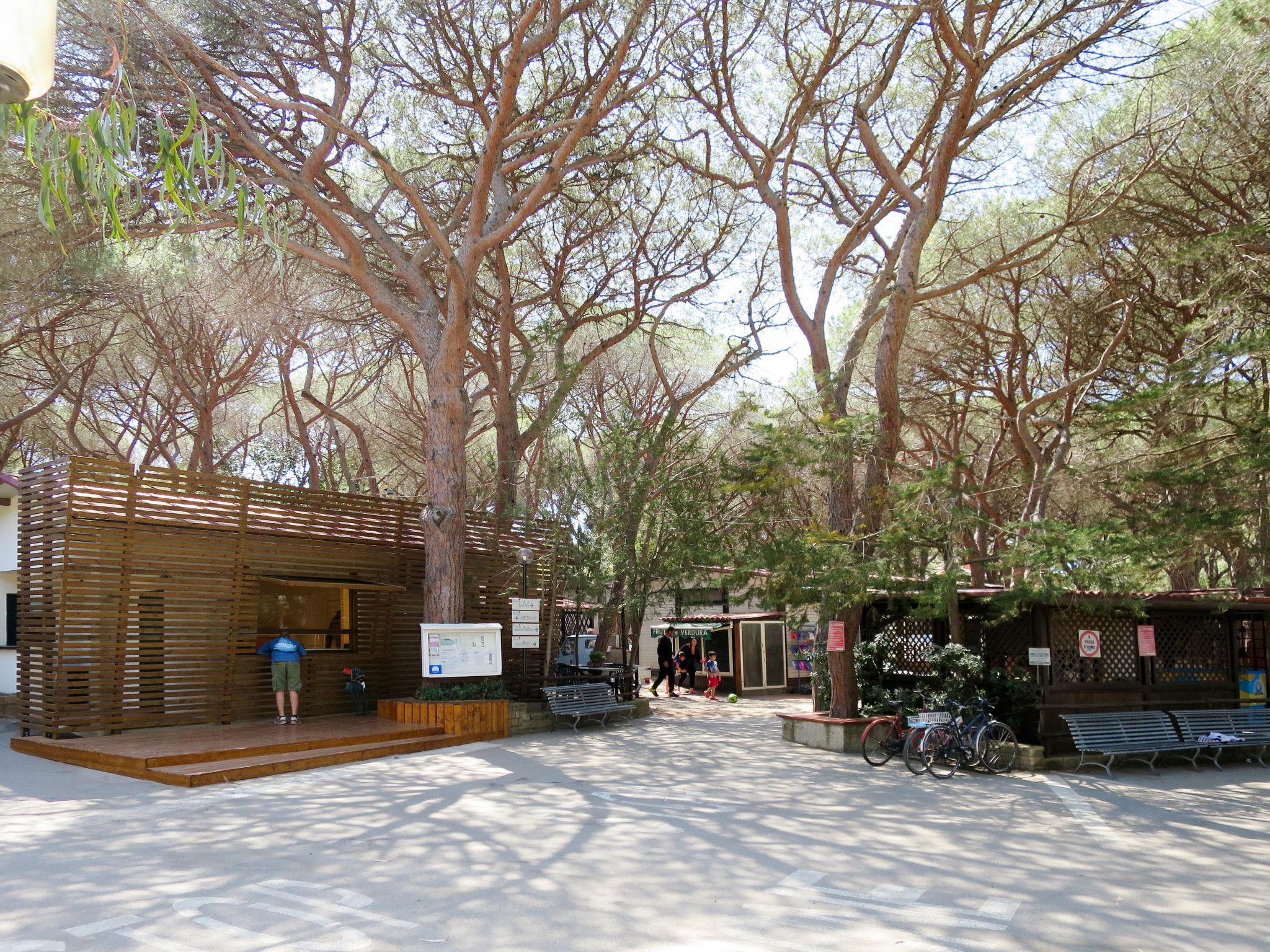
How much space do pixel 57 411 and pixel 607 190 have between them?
48.7ft

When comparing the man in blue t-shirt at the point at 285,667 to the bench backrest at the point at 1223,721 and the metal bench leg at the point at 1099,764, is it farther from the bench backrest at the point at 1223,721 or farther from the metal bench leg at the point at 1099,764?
the bench backrest at the point at 1223,721

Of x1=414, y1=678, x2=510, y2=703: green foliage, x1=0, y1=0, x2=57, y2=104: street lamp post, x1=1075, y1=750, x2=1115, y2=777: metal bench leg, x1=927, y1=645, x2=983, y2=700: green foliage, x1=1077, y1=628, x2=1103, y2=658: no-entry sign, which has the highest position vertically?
x1=0, y1=0, x2=57, y2=104: street lamp post

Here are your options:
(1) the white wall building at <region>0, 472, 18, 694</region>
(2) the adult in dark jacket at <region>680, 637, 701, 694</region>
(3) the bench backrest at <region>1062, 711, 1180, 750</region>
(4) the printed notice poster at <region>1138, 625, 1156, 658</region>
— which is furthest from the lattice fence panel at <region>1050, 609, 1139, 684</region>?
(1) the white wall building at <region>0, 472, 18, 694</region>

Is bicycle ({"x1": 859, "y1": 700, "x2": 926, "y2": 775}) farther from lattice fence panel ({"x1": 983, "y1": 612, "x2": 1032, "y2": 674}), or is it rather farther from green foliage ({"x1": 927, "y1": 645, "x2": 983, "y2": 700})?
lattice fence panel ({"x1": 983, "y1": 612, "x2": 1032, "y2": 674})

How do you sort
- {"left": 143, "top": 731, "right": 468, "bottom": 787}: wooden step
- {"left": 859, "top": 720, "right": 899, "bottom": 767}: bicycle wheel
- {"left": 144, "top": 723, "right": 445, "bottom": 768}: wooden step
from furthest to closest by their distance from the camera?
{"left": 859, "top": 720, "right": 899, "bottom": 767}: bicycle wheel
{"left": 144, "top": 723, "right": 445, "bottom": 768}: wooden step
{"left": 143, "top": 731, "right": 468, "bottom": 787}: wooden step

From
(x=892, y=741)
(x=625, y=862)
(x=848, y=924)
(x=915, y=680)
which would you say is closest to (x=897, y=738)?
(x=892, y=741)

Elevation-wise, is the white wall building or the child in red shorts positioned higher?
the white wall building

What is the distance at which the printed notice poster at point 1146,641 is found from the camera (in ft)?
42.3

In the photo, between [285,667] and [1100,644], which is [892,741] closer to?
[1100,644]

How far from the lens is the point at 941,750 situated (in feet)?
36.0

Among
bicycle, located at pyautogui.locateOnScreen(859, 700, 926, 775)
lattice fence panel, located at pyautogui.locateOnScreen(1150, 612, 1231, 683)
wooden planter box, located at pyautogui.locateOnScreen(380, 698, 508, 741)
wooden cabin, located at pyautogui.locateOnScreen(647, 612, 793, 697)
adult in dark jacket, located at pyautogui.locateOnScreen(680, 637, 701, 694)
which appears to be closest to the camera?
bicycle, located at pyautogui.locateOnScreen(859, 700, 926, 775)

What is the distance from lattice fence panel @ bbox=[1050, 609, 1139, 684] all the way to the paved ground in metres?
1.87

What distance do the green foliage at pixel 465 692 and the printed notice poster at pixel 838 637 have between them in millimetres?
4510

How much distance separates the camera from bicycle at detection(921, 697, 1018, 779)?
428 inches
